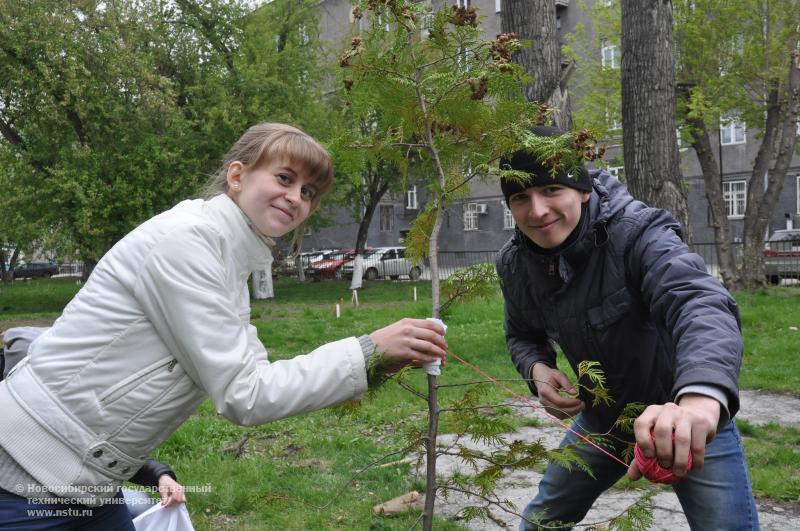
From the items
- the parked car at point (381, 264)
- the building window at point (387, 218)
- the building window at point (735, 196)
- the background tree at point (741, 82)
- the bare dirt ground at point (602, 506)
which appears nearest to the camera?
the bare dirt ground at point (602, 506)

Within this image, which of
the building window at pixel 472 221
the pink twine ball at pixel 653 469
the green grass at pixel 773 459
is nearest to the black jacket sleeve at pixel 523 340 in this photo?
the pink twine ball at pixel 653 469

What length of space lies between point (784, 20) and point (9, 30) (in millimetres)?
19212

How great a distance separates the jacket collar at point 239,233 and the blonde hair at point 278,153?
140 mm

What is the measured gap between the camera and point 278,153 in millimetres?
2162

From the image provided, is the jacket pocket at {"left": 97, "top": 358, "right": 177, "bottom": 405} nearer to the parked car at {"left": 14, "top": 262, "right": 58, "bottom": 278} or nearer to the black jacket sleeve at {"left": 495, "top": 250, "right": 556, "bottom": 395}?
the black jacket sleeve at {"left": 495, "top": 250, "right": 556, "bottom": 395}

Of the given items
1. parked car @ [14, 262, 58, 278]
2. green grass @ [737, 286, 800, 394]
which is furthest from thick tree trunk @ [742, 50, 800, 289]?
parked car @ [14, 262, 58, 278]

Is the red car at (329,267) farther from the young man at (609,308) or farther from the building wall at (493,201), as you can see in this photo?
the young man at (609,308)

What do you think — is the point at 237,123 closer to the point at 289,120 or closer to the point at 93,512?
the point at 289,120

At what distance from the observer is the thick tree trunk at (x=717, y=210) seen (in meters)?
16.4

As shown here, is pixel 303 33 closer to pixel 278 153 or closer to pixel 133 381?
pixel 278 153

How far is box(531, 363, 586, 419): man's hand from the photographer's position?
2.51 metres

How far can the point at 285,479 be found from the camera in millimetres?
4852

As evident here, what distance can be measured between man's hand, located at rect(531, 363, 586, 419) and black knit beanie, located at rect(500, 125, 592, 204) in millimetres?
665

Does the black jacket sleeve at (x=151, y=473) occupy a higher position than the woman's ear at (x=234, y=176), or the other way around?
the woman's ear at (x=234, y=176)
